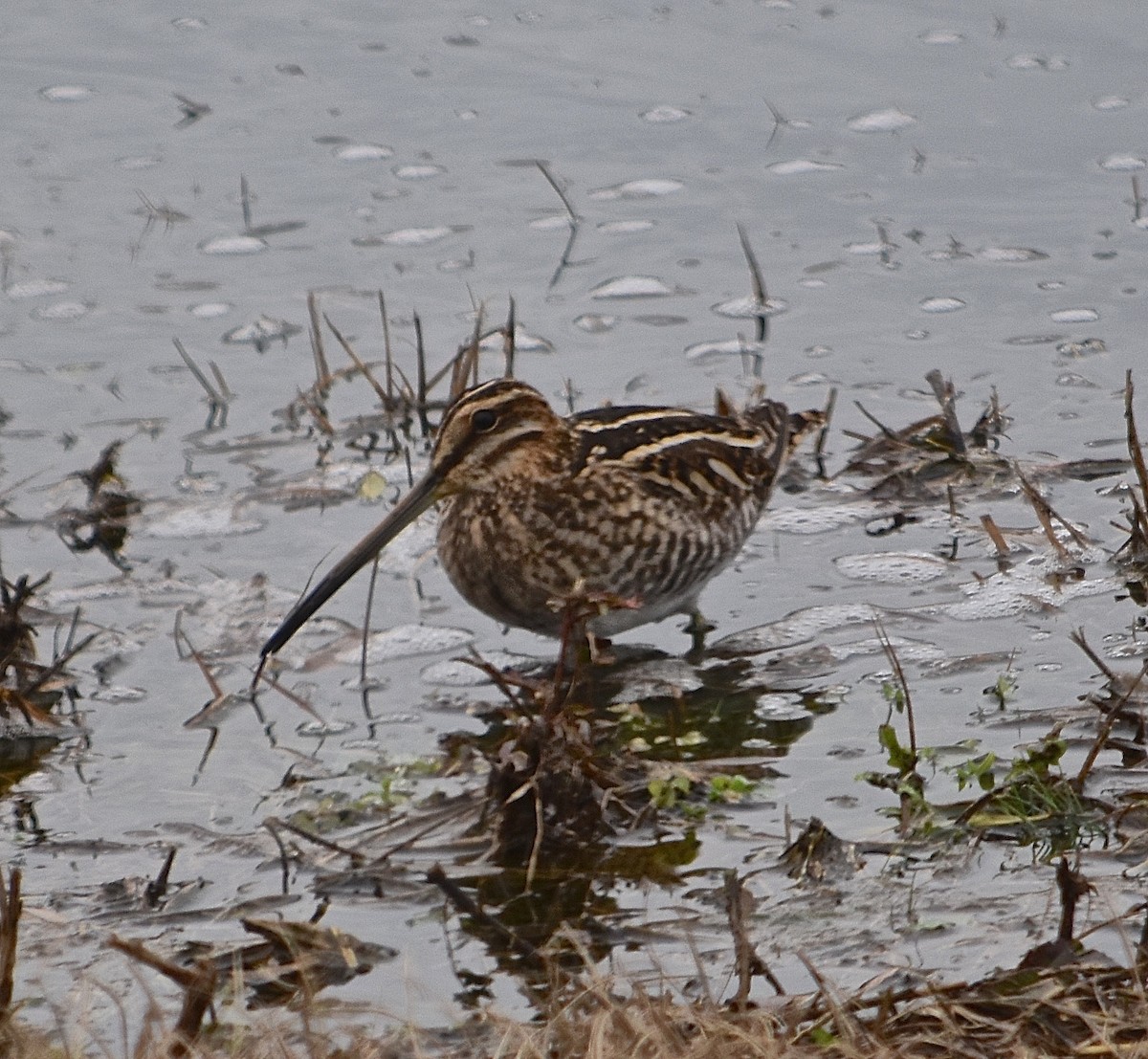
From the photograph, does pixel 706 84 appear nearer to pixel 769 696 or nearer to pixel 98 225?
pixel 98 225

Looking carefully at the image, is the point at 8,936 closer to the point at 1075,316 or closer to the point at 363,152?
the point at 1075,316

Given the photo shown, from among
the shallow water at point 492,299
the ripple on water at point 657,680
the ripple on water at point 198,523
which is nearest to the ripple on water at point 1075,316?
the shallow water at point 492,299

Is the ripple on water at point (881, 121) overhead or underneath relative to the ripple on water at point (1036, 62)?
underneath

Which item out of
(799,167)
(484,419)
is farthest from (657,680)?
(799,167)

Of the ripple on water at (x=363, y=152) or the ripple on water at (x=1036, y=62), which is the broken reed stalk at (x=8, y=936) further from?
the ripple on water at (x=1036, y=62)

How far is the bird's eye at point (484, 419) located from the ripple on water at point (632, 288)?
7.26ft

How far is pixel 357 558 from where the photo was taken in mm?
5414

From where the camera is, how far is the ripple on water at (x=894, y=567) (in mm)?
5793

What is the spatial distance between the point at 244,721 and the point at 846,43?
18.0 ft

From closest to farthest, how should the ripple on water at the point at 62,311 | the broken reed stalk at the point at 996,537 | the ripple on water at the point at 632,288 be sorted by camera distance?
the broken reed stalk at the point at 996,537
the ripple on water at the point at 62,311
the ripple on water at the point at 632,288

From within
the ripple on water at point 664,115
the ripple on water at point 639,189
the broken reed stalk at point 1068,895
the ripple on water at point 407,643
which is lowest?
the ripple on water at point 407,643

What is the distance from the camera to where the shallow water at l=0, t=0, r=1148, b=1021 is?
194 inches

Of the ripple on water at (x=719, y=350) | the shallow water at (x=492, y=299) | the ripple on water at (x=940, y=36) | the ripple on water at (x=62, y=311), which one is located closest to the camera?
the shallow water at (x=492, y=299)

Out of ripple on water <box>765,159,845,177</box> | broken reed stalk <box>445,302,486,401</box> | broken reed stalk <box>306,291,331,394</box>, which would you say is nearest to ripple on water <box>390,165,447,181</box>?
ripple on water <box>765,159,845,177</box>
